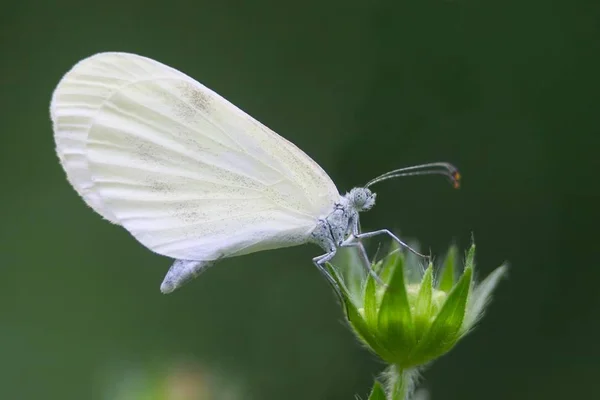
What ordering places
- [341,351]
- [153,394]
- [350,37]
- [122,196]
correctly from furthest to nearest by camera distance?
[350,37], [341,351], [122,196], [153,394]

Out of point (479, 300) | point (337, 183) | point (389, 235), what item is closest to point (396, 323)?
point (479, 300)

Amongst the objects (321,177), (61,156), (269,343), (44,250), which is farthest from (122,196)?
(44,250)

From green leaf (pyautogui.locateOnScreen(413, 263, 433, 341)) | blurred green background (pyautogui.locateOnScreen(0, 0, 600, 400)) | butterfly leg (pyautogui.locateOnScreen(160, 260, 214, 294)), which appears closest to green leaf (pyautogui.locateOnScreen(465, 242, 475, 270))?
green leaf (pyautogui.locateOnScreen(413, 263, 433, 341))

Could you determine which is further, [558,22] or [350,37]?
[350,37]

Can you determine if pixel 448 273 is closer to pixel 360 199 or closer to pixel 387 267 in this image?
pixel 387 267

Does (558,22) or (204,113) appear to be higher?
(558,22)

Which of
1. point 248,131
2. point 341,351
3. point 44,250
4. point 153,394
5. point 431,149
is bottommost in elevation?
point 341,351

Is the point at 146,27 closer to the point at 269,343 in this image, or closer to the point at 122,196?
the point at 269,343

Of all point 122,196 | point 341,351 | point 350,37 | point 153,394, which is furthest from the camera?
point 350,37
